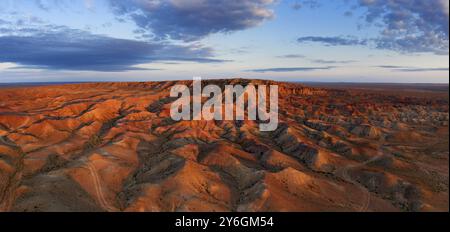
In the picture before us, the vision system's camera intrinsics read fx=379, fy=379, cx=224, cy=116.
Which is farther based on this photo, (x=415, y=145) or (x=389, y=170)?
(x=415, y=145)

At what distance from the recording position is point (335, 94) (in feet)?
548

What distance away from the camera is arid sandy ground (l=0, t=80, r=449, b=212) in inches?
2026

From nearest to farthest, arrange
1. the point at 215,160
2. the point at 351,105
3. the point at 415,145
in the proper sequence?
1. the point at 215,160
2. the point at 415,145
3. the point at 351,105

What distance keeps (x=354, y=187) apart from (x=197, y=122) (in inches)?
1849

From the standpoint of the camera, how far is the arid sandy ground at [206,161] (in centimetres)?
5147

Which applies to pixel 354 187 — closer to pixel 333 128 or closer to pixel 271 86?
pixel 333 128

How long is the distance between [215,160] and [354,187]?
2324 centimetres

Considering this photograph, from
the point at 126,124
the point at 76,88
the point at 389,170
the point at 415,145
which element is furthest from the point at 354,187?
the point at 76,88

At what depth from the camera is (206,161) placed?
6662 cm

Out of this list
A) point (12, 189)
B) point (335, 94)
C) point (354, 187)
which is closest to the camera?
point (12, 189)

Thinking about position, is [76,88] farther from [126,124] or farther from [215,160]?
[215,160]

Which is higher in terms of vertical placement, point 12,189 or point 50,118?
point 50,118

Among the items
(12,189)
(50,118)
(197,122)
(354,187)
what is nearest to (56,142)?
(50,118)
